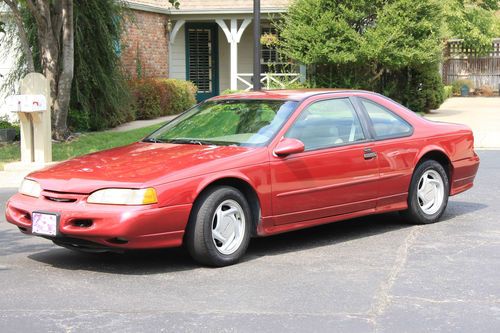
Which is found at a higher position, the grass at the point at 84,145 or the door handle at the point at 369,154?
the door handle at the point at 369,154

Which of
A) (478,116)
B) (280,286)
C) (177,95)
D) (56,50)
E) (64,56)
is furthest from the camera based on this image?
(177,95)

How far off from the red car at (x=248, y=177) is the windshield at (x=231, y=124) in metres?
0.01

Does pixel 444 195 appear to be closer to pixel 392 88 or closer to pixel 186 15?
pixel 392 88

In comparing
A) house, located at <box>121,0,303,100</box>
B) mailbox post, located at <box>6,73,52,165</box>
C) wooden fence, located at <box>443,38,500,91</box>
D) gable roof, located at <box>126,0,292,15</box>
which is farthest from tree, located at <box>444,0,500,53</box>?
mailbox post, located at <box>6,73,52,165</box>

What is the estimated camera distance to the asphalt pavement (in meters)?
5.35

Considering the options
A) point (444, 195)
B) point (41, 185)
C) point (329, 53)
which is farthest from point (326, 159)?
point (329, 53)

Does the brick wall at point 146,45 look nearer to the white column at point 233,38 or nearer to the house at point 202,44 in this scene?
the house at point 202,44

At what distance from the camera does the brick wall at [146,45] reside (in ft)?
80.2

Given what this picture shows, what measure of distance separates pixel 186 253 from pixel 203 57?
2237 cm

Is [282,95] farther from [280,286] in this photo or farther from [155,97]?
[155,97]

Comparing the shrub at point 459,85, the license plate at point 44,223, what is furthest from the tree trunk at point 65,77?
the shrub at point 459,85

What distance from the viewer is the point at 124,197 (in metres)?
6.45

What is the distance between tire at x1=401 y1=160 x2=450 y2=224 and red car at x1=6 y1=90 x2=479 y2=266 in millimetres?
13

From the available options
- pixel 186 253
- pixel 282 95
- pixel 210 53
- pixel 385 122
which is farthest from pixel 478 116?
pixel 186 253
